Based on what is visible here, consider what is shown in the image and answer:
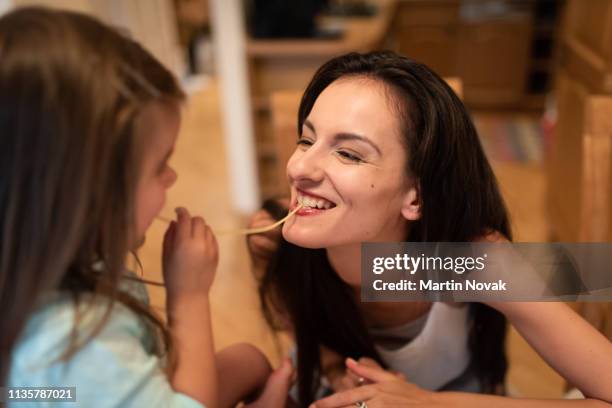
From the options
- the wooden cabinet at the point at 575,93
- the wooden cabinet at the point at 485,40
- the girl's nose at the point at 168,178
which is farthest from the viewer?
the wooden cabinet at the point at 485,40

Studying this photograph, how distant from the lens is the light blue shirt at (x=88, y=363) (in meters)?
0.49

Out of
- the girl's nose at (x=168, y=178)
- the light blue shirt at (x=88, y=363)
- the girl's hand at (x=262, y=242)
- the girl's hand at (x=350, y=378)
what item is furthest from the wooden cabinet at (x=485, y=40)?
the light blue shirt at (x=88, y=363)

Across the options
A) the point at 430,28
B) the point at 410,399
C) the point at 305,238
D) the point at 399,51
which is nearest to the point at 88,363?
the point at 305,238

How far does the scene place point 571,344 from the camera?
69 centimetres

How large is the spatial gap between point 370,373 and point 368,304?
0.19 meters

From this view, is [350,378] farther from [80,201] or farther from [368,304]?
[80,201]

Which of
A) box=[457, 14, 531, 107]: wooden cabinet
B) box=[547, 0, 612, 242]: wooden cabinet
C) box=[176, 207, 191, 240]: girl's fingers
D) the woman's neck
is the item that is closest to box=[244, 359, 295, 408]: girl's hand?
the woman's neck

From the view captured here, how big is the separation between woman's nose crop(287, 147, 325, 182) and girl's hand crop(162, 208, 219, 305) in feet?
0.45

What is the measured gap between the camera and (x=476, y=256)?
2.27ft

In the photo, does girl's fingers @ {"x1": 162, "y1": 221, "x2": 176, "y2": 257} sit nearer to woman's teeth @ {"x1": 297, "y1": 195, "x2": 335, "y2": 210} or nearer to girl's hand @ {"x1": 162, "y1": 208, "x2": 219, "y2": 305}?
girl's hand @ {"x1": 162, "y1": 208, "x2": 219, "y2": 305}

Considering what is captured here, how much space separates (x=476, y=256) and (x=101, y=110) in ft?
1.53

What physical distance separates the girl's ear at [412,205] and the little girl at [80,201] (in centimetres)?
32

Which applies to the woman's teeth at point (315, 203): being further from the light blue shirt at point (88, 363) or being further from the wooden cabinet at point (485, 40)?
the wooden cabinet at point (485, 40)

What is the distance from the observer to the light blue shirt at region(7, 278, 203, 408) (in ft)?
1.60
